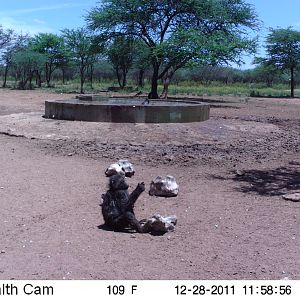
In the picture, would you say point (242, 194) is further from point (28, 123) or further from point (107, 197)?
point (28, 123)

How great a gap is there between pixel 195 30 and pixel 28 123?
16715mm

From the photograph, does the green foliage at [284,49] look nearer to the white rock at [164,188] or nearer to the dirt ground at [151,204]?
the dirt ground at [151,204]

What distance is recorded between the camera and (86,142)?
11.5m

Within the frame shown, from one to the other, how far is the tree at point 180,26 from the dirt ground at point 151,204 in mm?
14740

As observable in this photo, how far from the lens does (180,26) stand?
3008cm

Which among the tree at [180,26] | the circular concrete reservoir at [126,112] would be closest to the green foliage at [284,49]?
the tree at [180,26]

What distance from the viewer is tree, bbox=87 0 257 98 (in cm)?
2711

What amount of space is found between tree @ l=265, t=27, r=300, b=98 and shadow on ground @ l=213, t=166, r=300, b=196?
120 feet

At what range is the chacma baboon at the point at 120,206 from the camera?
537 cm

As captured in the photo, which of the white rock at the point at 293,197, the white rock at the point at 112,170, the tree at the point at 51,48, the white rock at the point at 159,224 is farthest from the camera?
the tree at the point at 51,48

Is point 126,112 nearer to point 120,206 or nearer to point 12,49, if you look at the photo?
point 120,206

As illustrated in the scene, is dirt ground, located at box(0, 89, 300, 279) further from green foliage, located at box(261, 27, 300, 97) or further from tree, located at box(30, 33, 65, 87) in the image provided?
tree, located at box(30, 33, 65, 87)

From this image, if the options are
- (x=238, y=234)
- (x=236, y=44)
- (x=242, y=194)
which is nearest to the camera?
(x=238, y=234)
